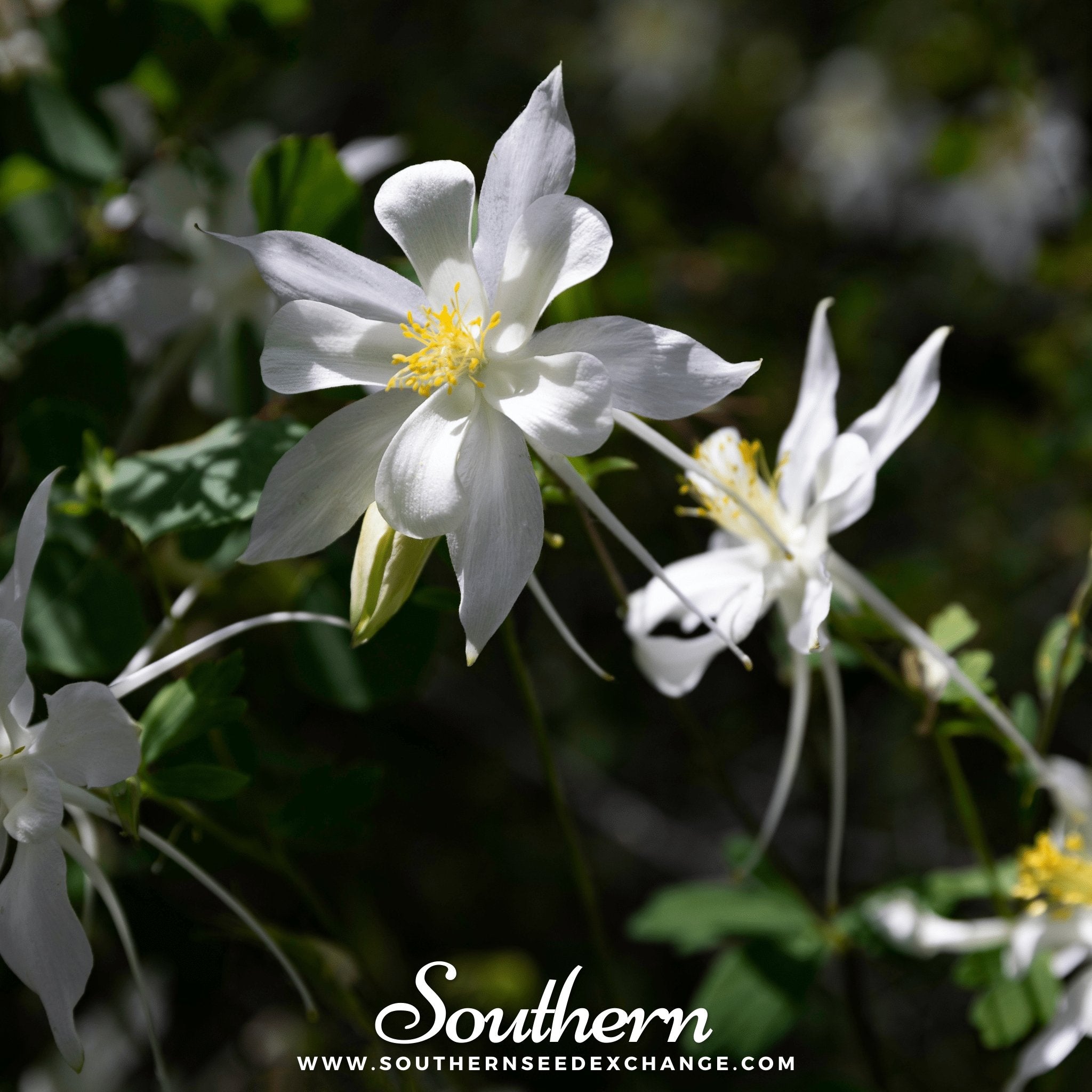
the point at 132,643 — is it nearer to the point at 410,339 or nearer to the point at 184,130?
the point at 410,339

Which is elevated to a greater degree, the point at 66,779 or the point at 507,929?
the point at 66,779

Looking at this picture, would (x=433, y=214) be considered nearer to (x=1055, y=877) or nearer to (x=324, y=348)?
(x=324, y=348)

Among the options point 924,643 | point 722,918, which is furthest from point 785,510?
point 722,918

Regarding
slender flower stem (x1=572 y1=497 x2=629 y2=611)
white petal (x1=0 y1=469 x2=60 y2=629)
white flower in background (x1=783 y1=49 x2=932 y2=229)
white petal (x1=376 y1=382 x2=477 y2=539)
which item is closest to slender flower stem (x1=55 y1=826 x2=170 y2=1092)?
white petal (x1=0 y1=469 x2=60 y2=629)

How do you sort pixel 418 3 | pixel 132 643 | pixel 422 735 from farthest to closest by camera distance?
pixel 418 3, pixel 422 735, pixel 132 643

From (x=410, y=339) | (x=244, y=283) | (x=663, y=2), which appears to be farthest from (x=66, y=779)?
(x=663, y=2)

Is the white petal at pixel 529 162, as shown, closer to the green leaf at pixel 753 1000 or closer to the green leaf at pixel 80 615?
the green leaf at pixel 80 615
